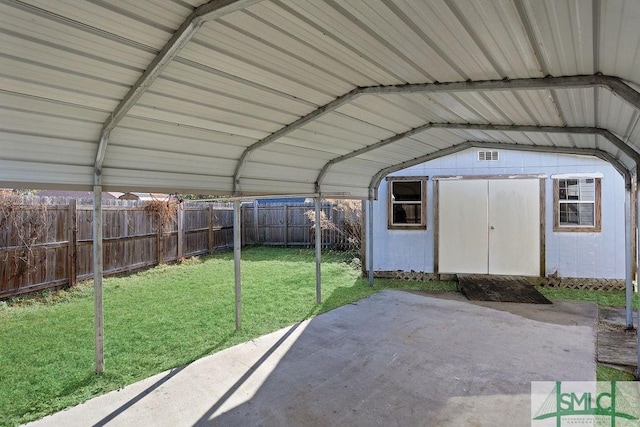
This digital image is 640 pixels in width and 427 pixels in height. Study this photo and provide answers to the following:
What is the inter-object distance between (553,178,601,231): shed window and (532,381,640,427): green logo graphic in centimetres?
521

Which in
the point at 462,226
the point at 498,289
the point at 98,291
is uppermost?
the point at 462,226

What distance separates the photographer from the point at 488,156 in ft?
27.1

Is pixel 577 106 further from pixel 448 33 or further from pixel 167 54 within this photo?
pixel 167 54

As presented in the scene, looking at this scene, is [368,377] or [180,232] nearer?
[368,377]

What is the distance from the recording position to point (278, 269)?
941cm

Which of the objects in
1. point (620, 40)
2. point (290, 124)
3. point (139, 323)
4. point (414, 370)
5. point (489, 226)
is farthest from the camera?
point (489, 226)

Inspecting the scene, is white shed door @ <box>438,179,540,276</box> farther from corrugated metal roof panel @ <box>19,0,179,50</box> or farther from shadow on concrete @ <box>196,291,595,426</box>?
corrugated metal roof panel @ <box>19,0,179,50</box>

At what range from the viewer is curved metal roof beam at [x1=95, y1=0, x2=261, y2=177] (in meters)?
2.07

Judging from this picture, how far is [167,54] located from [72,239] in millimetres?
6425

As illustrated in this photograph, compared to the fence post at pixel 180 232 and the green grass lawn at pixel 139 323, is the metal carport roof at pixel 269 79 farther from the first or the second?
the fence post at pixel 180 232

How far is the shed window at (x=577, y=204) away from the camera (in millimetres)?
7637

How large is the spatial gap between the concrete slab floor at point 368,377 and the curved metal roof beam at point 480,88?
2.46 m

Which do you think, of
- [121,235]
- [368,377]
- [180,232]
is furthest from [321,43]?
[180,232]

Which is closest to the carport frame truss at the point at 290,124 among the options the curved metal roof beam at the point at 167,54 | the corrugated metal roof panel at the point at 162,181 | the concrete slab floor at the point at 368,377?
the curved metal roof beam at the point at 167,54
